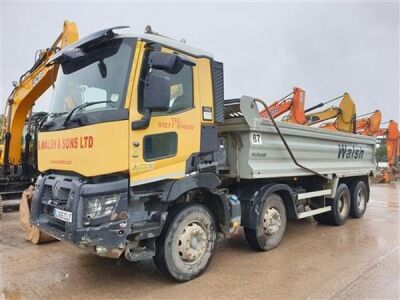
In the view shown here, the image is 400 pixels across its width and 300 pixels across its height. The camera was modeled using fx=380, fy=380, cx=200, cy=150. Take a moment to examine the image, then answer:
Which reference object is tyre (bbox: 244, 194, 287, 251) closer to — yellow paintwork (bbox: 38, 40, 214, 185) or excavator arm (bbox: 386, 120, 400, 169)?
yellow paintwork (bbox: 38, 40, 214, 185)

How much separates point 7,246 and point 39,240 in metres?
0.48

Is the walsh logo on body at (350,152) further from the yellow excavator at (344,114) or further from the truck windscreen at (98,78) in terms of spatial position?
the truck windscreen at (98,78)

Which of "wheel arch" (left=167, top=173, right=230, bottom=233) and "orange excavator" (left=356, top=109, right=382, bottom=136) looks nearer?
"wheel arch" (left=167, top=173, right=230, bottom=233)

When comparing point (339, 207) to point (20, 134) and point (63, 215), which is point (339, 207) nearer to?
point (63, 215)

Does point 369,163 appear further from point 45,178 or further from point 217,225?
point 45,178

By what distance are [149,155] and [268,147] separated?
87.1 inches

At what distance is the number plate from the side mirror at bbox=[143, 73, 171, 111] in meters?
1.30

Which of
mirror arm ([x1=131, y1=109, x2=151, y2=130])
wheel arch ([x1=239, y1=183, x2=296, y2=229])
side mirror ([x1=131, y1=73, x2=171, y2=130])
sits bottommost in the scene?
wheel arch ([x1=239, y1=183, x2=296, y2=229])

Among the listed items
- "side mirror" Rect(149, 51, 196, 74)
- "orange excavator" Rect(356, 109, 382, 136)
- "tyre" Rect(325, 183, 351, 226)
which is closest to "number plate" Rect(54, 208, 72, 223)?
"side mirror" Rect(149, 51, 196, 74)

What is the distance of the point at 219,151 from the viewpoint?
5.02m

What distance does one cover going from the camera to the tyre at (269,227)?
18.0 ft

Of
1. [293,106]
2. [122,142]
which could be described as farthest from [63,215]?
[293,106]

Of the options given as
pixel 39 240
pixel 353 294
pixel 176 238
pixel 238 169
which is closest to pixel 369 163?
pixel 238 169

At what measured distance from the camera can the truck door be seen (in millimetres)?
3846
